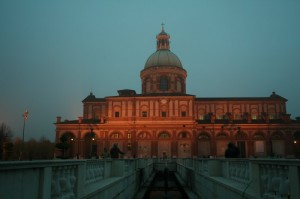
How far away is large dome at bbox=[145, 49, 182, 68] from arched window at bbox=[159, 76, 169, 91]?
3.72 m

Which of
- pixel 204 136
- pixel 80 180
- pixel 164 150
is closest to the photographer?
pixel 80 180

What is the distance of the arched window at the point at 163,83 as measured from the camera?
256ft

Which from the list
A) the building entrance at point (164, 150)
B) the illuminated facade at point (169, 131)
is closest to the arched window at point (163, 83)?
the illuminated facade at point (169, 131)

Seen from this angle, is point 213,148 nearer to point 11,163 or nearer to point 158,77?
point 158,77

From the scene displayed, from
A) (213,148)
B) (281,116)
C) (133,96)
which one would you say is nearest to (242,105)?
(281,116)

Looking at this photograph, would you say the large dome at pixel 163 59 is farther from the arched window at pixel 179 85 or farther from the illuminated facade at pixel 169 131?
the illuminated facade at pixel 169 131

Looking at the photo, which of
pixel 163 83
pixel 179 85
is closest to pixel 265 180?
pixel 163 83

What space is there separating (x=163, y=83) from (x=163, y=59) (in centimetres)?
644

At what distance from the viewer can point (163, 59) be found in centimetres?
8075

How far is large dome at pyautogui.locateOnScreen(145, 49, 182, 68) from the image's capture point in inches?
3157

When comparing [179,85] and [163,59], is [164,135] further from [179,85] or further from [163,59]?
[163,59]

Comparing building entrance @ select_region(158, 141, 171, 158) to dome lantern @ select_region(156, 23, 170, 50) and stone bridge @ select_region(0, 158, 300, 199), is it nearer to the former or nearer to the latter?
dome lantern @ select_region(156, 23, 170, 50)

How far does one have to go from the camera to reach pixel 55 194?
217 inches

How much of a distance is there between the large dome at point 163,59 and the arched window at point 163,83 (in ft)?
12.2
